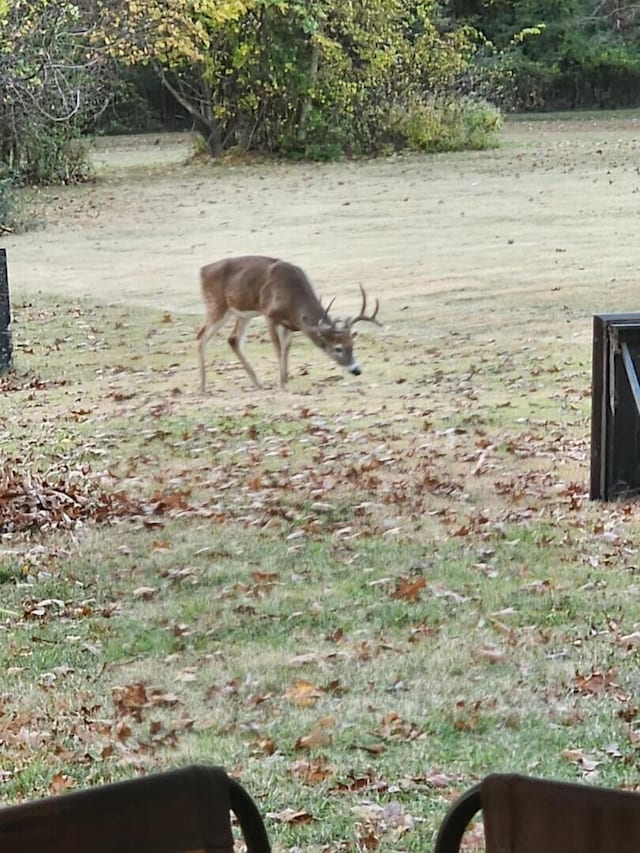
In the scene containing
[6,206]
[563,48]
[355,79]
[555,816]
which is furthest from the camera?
[355,79]

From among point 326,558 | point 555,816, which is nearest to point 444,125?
point 326,558

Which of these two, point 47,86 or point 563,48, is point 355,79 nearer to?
point 563,48

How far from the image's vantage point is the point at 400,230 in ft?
49.6

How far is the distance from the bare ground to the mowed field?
102mm

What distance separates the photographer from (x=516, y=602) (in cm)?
420

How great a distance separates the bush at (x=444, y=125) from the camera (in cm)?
2217

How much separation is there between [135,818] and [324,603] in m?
2.91

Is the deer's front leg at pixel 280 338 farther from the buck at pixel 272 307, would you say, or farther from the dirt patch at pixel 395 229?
the dirt patch at pixel 395 229

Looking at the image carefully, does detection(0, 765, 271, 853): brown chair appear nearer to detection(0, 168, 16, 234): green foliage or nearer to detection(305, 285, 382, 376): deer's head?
detection(305, 285, 382, 376): deer's head

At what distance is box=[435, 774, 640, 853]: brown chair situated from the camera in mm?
1317

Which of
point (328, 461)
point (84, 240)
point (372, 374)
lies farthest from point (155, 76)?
point (328, 461)

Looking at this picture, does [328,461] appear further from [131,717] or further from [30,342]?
[30,342]

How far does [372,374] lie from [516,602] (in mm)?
4538

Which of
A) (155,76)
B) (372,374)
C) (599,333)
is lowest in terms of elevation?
(372,374)
